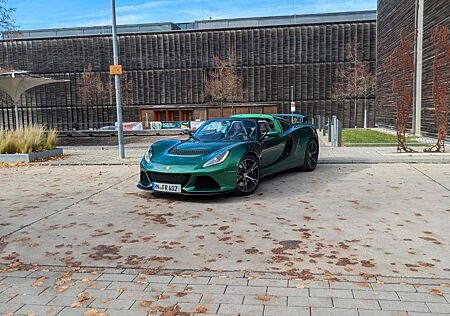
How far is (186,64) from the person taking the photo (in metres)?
46.7

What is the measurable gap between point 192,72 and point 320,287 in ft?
147

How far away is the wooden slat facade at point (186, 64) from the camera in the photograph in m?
44.7

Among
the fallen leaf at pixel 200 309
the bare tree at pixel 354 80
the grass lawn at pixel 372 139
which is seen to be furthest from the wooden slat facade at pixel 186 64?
the fallen leaf at pixel 200 309

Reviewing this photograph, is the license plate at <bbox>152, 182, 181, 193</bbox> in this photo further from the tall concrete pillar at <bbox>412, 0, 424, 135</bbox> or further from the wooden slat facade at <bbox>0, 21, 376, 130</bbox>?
the wooden slat facade at <bbox>0, 21, 376, 130</bbox>

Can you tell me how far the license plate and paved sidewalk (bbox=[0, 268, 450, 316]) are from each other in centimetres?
285

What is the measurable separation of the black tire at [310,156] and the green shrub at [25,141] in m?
9.07

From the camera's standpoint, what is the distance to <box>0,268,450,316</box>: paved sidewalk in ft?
10.3

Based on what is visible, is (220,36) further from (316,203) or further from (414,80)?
(316,203)

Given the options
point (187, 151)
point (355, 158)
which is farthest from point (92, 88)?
point (187, 151)

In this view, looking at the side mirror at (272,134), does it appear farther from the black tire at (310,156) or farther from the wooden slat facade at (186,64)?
the wooden slat facade at (186,64)

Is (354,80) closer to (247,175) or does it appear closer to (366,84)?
(366,84)

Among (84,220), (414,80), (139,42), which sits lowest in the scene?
(84,220)

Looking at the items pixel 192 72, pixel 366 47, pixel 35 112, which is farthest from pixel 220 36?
pixel 35 112

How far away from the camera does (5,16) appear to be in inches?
782
